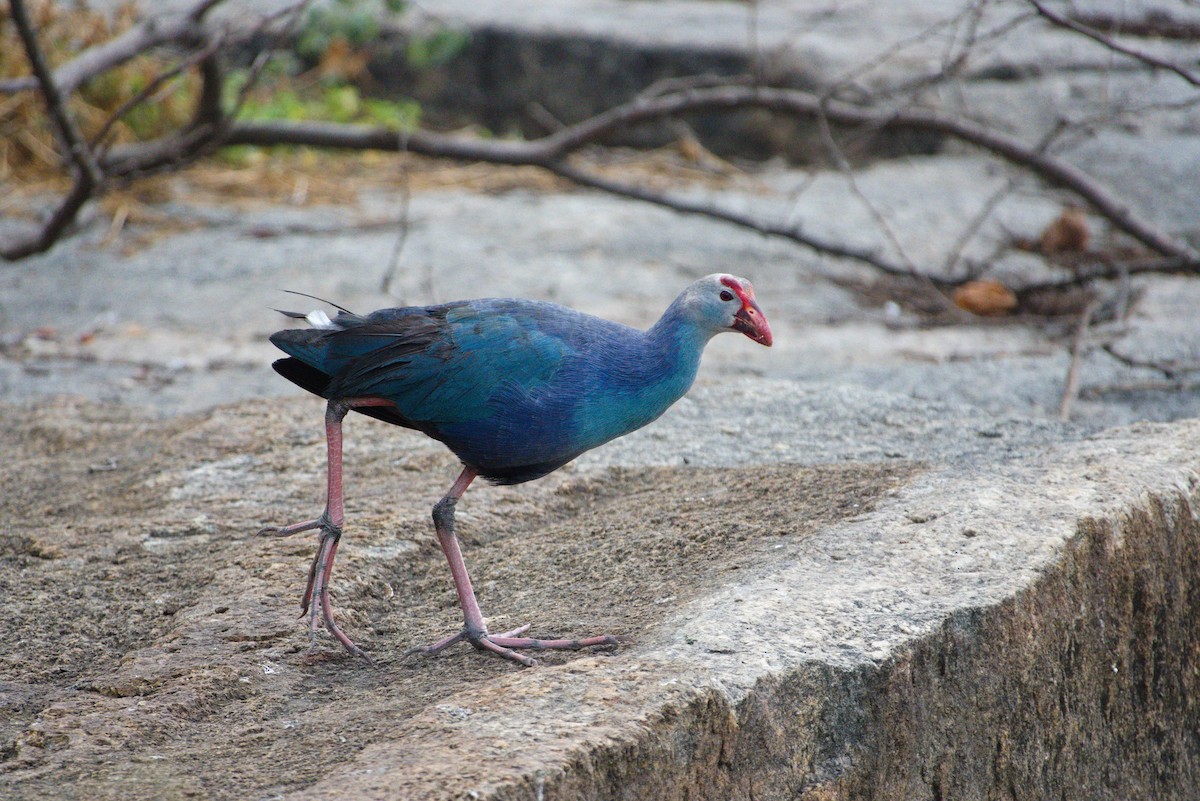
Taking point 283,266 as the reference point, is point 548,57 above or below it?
above

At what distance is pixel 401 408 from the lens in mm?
3123

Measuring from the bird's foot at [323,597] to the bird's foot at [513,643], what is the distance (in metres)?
0.16

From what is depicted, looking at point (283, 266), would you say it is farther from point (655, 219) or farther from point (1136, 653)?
point (1136, 653)

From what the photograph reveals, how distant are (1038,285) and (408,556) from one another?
13.6 feet

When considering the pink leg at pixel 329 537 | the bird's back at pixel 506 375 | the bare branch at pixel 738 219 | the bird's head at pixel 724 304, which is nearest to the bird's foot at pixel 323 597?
the pink leg at pixel 329 537

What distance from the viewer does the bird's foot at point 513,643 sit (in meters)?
2.82

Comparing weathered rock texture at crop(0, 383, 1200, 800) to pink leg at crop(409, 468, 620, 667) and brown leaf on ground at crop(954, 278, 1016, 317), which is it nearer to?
pink leg at crop(409, 468, 620, 667)

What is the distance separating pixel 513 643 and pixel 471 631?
0.13m

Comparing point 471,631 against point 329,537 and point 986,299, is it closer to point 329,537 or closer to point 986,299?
point 329,537

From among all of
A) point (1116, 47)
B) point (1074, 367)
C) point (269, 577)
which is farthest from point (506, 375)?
point (1116, 47)

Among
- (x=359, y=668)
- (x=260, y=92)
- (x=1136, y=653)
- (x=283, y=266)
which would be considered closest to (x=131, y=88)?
(x=260, y=92)

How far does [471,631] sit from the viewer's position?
9.73 feet

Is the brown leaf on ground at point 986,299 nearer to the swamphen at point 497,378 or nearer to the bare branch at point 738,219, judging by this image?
the bare branch at point 738,219

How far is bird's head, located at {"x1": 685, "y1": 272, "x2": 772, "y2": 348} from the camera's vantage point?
315 cm
